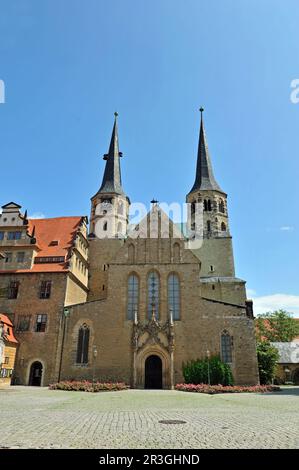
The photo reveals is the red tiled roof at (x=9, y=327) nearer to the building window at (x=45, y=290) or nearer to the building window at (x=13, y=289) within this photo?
the building window at (x=13, y=289)

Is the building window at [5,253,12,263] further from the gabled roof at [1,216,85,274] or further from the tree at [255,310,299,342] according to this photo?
the tree at [255,310,299,342]

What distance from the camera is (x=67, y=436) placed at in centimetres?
756

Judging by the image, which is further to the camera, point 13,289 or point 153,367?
point 13,289

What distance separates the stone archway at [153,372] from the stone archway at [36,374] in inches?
344

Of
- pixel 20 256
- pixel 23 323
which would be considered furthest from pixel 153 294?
pixel 20 256

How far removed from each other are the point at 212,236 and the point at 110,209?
13.2 m

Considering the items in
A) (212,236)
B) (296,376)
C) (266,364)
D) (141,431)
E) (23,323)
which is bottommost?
(141,431)

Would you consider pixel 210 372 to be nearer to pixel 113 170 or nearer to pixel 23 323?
pixel 23 323

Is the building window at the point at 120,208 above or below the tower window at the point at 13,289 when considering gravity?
above

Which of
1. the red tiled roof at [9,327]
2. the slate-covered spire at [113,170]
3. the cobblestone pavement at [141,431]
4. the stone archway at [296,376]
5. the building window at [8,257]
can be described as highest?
the slate-covered spire at [113,170]

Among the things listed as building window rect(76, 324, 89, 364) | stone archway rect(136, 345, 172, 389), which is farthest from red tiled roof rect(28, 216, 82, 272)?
stone archway rect(136, 345, 172, 389)

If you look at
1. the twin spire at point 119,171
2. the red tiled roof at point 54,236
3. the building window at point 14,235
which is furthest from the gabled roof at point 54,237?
the twin spire at point 119,171

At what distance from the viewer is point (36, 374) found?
96.1ft

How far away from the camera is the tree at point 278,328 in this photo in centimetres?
5850
